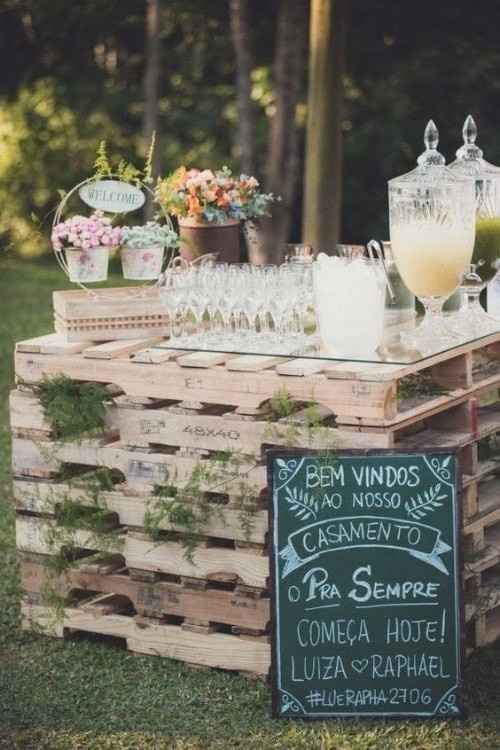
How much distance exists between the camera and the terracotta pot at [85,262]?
4.10m

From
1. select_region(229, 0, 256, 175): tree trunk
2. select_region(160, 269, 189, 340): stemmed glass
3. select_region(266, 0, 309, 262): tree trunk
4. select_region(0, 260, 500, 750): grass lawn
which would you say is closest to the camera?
select_region(0, 260, 500, 750): grass lawn

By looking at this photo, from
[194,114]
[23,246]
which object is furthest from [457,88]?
[23,246]

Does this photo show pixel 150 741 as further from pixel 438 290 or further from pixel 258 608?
pixel 438 290

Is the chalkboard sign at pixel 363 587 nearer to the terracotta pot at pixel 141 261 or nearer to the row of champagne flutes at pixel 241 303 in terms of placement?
the row of champagne flutes at pixel 241 303

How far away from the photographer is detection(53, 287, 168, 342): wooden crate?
409 centimetres

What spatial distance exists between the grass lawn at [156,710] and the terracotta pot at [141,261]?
3.79 feet

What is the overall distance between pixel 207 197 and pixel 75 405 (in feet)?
2.67

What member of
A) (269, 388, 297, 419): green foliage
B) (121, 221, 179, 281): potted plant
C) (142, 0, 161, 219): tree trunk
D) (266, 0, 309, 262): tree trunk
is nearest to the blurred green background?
(142, 0, 161, 219): tree trunk

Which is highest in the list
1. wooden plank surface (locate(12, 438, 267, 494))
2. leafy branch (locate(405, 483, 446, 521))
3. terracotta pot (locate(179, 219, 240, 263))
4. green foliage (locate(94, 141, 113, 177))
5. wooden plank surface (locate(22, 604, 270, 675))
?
green foliage (locate(94, 141, 113, 177))

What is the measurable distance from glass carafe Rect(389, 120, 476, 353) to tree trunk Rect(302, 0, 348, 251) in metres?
3.79

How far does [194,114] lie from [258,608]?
11183 mm

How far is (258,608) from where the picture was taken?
3838 millimetres

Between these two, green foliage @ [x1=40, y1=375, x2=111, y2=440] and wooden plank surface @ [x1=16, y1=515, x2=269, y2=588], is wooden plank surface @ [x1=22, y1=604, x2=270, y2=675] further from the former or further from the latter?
green foliage @ [x1=40, y1=375, x2=111, y2=440]

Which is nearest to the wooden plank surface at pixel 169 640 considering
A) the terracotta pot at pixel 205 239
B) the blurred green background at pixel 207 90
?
the terracotta pot at pixel 205 239
